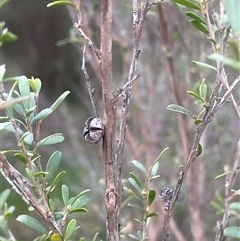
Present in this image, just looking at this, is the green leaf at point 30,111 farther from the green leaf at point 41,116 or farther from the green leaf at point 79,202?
the green leaf at point 79,202

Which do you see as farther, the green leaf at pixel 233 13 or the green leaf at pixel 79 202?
the green leaf at pixel 79 202

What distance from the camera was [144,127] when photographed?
1438 mm

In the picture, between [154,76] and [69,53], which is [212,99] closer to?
[154,76]

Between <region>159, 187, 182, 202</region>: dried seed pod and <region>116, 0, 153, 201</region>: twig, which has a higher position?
<region>116, 0, 153, 201</region>: twig

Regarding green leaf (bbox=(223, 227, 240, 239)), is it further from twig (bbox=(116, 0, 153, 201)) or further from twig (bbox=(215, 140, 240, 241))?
twig (bbox=(116, 0, 153, 201))

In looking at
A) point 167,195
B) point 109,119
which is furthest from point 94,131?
point 167,195

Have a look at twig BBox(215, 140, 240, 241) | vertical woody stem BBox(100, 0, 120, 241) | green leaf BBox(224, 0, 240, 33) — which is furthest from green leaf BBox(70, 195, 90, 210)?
green leaf BBox(224, 0, 240, 33)

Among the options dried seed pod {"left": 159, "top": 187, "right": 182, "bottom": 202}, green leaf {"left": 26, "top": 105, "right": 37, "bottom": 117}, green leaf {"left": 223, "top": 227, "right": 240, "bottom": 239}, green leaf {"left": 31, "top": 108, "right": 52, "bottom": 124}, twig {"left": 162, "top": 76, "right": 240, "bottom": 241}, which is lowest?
dried seed pod {"left": 159, "top": 187, "right": 182, "bottom": 202}

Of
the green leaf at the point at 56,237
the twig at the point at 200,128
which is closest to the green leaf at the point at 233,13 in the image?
the twig at the point at 200,128

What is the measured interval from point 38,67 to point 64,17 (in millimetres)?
478

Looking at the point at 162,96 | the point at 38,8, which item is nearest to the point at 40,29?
the point at 38,8

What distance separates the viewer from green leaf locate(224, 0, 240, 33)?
0.22 metres

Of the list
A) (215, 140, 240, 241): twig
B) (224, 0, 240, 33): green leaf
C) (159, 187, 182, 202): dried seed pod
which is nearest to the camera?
(224, 0, 240, 33): green leaf

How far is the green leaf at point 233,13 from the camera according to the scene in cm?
22
